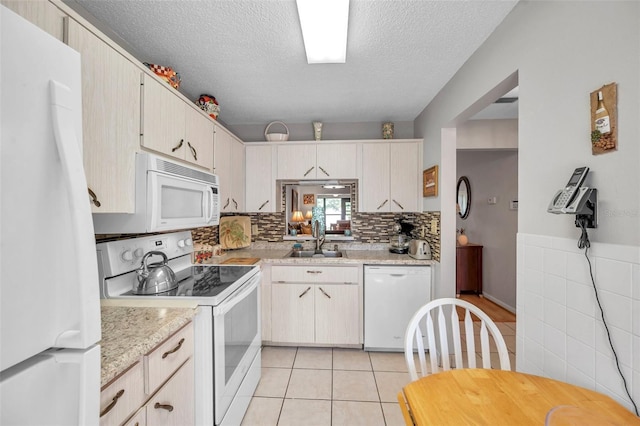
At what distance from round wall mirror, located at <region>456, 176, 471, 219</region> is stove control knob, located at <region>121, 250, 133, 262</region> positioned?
468 cm

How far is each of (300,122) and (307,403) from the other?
2747mm

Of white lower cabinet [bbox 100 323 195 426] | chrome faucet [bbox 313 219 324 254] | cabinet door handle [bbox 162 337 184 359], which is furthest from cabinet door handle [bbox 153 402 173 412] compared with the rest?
chrome faucet [bbox 313 219 324 254]

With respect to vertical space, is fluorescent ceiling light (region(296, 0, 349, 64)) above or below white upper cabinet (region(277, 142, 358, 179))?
above

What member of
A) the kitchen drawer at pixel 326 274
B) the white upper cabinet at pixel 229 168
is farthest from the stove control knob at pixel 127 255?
the kitchen drawer at pixel 326 274

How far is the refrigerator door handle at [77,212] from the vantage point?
19.7 inches

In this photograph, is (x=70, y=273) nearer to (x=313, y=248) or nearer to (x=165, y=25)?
(x=165, y=25)

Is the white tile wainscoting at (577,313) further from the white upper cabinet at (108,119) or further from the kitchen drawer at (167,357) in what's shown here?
the white upper cabinet at (108,119)

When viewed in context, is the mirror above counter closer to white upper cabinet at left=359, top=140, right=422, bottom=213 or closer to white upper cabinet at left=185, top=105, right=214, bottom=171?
white upper cabinet at left=359, top=140, right=422, bottom=213

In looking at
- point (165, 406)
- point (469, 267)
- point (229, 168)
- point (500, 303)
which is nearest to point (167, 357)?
point (165, 406)

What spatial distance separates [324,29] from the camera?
1521mm

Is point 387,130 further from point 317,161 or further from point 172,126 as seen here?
point 172,126

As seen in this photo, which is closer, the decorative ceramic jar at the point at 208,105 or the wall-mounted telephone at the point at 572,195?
the wall-mounted telephone at the point at 572,195

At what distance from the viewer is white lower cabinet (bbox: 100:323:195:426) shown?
880 millimetres

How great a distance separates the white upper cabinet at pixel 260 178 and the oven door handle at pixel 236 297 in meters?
1.06
